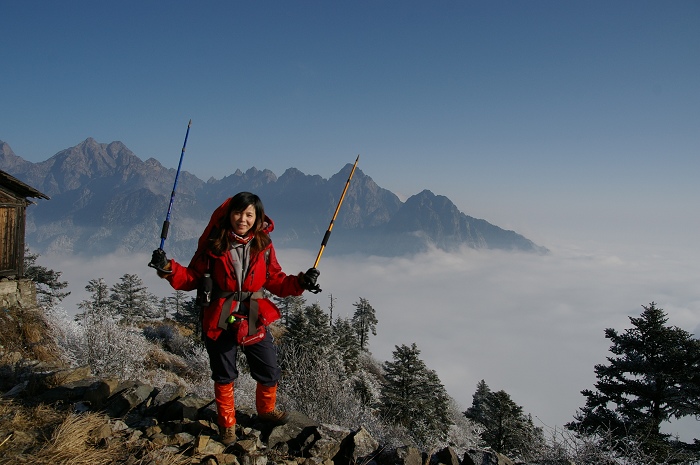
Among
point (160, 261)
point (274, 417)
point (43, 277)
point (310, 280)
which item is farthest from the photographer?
point (43, 277)

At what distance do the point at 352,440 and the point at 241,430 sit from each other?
4.71 ft

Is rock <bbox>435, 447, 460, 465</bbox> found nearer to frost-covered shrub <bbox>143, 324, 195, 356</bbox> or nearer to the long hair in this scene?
the long hair

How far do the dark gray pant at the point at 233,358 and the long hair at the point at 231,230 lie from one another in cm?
108

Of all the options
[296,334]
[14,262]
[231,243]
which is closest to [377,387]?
[296,334]

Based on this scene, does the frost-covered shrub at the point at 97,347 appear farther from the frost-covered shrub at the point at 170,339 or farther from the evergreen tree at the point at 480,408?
the evergreen tree at the point at 480,408

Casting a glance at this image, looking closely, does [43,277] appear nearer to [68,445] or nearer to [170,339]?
[170,339]

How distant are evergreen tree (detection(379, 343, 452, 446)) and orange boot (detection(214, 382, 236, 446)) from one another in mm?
23183

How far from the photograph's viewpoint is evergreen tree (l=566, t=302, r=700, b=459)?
14.6 meters

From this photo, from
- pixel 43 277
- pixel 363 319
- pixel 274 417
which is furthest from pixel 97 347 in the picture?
pixel 363 319

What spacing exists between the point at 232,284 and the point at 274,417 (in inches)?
79.0

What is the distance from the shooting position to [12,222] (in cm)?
1547

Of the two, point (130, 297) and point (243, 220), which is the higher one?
point (243, 220)

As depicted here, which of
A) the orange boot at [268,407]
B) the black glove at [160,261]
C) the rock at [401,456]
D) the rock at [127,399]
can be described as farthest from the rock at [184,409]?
the rock at [401,456]

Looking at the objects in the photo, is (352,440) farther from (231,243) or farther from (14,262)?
(14,262)
